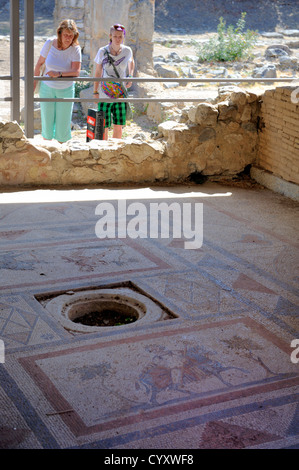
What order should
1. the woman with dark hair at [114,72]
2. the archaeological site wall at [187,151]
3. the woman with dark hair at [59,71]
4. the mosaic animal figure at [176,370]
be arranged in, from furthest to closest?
the woman with dark hair at [114,72]
the woman with dark hair at [59,71]
the archaeological site wall at [187,151]
the mosaic animal figure at [176,370]

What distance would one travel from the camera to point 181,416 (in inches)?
104

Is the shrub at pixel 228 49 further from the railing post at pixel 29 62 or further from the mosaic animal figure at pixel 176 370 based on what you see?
the mosaic animal figure at pixel 176 370

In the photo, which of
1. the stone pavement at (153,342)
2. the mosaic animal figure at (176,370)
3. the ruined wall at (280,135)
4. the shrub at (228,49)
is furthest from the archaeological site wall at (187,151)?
the shrub at (228,49)

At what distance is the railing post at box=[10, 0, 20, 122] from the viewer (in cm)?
604

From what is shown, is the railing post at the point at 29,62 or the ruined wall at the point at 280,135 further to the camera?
the railing post at the point at 29,62

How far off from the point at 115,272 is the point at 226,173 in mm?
2945

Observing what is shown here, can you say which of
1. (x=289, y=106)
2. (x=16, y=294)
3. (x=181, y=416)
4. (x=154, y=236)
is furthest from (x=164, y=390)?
(x=289, y=106)

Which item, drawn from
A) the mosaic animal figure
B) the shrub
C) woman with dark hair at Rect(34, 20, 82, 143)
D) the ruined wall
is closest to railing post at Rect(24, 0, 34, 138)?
woman with dark hair at Rect(34, 20, 82, 143)

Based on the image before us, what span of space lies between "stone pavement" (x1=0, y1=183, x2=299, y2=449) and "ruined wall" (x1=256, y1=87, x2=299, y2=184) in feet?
3.48

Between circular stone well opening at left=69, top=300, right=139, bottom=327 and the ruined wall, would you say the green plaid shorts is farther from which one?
circular stone well opening at left=69, top=300, right=139, bottom=327

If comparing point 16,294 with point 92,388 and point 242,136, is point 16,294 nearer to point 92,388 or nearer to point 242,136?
point 92,388

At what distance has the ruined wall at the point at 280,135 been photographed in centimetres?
600

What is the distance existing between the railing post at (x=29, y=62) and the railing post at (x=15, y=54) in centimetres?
10

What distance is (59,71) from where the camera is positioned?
21.1 feet
